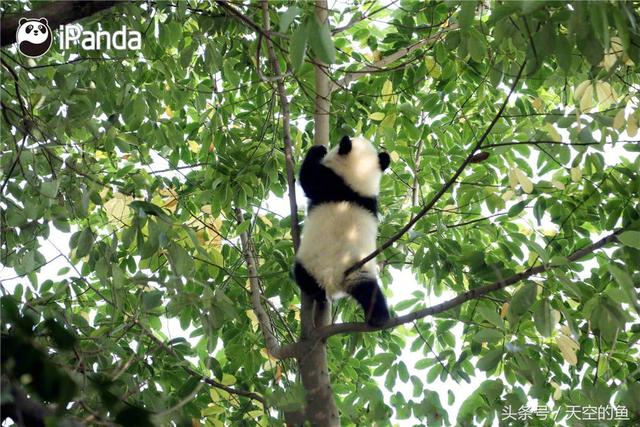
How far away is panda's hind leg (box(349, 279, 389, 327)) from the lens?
384cm

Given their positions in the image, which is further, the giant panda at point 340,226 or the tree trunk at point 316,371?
the giant panda at point 340,226

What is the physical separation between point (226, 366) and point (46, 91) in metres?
2.48

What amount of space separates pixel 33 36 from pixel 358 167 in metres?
2.24

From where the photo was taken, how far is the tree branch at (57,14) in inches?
109

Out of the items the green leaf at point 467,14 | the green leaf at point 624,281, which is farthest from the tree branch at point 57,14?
the green leaf at point 624,281

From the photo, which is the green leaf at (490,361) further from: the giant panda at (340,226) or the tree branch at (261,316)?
the tree branch at (261,316)

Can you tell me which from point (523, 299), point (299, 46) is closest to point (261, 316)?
point (523, 299)

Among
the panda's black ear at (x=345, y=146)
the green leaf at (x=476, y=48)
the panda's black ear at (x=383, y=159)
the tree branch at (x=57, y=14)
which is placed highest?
the panda's black ear at (x=345, y=146)

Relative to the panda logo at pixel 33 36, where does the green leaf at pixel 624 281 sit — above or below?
below

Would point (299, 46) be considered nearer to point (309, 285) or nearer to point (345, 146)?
point (309, 285)

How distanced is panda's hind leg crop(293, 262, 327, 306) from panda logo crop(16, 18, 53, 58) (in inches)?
72.7

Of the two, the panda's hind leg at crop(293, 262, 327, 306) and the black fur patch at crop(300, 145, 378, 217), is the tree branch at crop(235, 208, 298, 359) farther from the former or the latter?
the black fur patch at crop(300, 145, 378, 217)

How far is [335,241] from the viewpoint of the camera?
434cm

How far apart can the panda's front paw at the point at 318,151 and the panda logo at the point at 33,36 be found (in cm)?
164
